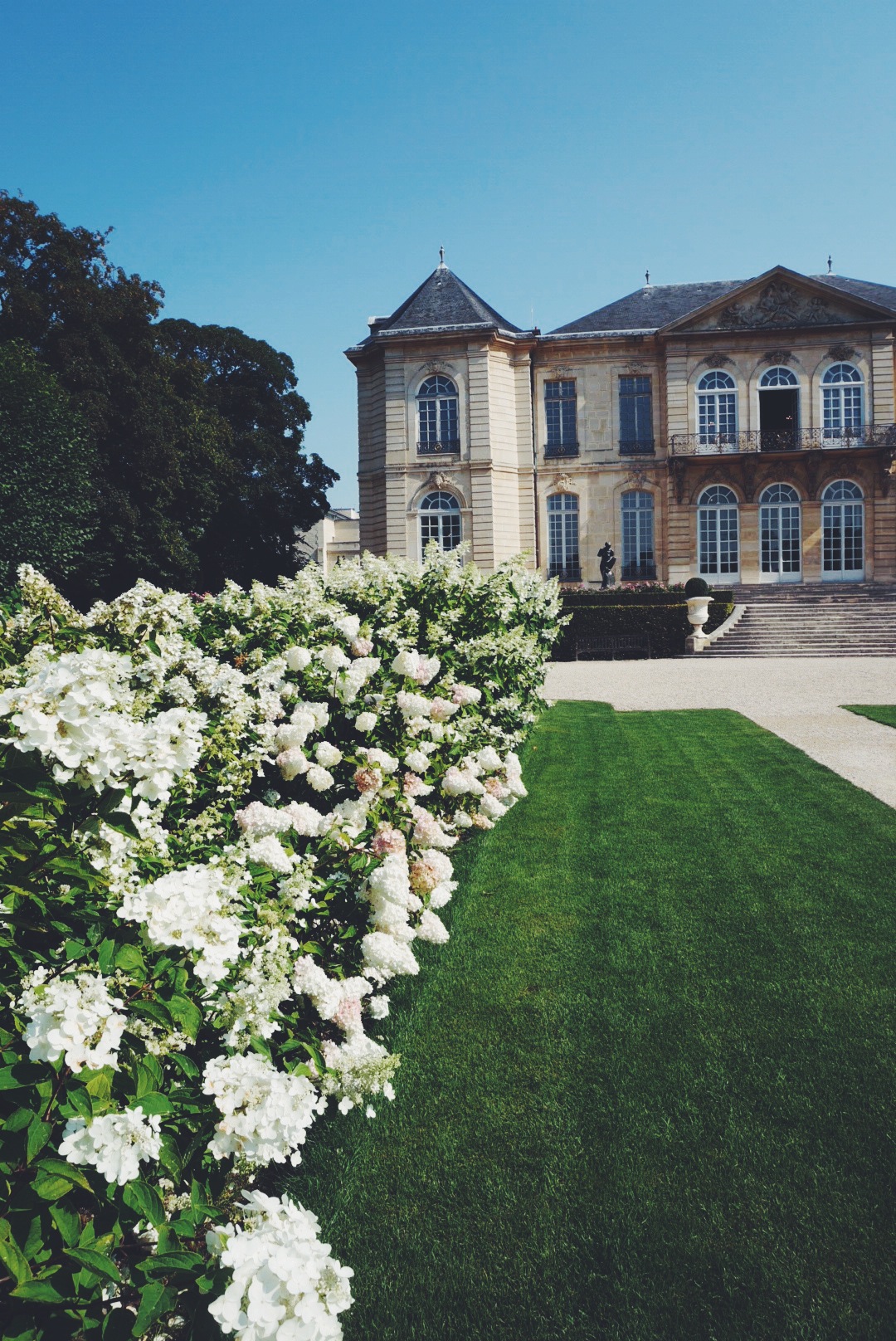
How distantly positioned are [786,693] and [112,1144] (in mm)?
13077

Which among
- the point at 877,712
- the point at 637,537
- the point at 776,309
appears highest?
the point at 776,309

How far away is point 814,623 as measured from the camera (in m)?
22.5

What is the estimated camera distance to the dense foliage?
2122 cm

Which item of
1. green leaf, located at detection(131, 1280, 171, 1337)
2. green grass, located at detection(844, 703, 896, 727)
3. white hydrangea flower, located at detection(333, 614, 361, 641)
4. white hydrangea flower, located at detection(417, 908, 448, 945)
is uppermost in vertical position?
white hydrangea flower, located at detection(333, 614, 361, 641)

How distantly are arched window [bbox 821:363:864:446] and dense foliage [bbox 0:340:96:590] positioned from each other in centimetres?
2096

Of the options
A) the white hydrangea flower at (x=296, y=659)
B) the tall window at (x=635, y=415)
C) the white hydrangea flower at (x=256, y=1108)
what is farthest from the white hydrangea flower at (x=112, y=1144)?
the tall window at (x=635, y=415)

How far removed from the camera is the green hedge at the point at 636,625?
21516mm

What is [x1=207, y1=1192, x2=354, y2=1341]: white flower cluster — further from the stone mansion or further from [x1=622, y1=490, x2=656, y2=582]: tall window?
[x1=622, y1=490, x2=656, y2=582]: tall window

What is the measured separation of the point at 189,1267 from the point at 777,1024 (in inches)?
104

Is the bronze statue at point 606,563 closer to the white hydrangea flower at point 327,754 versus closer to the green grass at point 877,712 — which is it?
the green grass at point 877,712

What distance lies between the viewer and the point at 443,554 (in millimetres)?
7352

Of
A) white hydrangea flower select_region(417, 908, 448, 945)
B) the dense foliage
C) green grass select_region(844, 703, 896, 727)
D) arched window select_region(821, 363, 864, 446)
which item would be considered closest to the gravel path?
green grass select_region(844, 703, 896, 727)

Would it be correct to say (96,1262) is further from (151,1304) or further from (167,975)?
(167,975)

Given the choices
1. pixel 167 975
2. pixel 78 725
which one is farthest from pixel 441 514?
pixel 78 725
